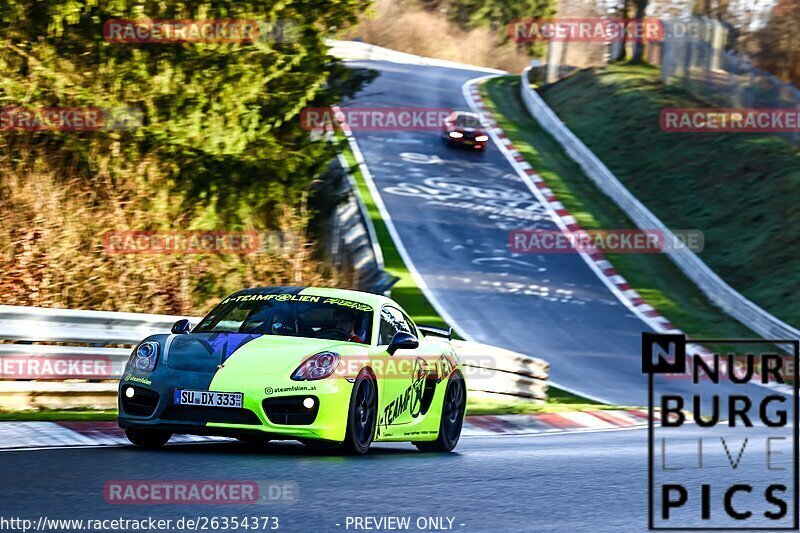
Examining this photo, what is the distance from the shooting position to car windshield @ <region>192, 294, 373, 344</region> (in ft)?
32.7

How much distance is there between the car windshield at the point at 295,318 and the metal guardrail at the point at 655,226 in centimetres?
1739

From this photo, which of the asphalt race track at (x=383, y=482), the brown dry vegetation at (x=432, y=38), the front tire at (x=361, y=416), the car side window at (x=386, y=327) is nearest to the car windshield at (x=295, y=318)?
the car side window at (x=386, y=327)

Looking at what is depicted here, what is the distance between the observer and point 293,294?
10.3 meters

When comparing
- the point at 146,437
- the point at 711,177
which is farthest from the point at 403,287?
the point at 146,437

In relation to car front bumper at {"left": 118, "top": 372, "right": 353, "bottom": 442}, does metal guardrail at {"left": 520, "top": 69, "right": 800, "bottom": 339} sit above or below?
below

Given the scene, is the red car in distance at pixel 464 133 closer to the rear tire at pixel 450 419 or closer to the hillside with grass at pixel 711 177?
the hillside with grass at pixel 711 177

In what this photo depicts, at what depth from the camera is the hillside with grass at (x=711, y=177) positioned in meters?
31.0

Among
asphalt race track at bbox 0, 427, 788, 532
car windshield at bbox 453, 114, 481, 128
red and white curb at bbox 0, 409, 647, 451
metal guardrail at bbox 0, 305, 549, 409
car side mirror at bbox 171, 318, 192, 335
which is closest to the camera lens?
asphalt race track at bbox 0, 427, 788, 532

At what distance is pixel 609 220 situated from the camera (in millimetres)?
35094

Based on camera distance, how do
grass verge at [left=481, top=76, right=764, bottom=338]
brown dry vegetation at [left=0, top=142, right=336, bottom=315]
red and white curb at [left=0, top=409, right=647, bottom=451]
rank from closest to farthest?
red and white curb at [left=0, top=409, right=647, bottom=451], brown dry vegetation at [left=0, top=142, right=336, bottom=315], grass verge at [left=481, top=76, right=764, bottom=338]

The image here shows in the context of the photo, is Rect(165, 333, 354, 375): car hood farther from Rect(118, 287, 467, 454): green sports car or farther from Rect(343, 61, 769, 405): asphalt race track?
Rect(343, 61, 769, 405): asphalt race track

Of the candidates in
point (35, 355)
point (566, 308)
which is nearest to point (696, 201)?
point (566, 308)

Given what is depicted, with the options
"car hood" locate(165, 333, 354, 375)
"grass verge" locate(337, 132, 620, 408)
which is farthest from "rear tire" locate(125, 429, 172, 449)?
"grass verge" locate(337, 132, 620, 408)

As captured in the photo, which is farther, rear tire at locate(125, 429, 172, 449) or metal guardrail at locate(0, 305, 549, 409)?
metal guardrail at locate(0, 305, 549, 409)
